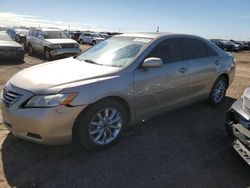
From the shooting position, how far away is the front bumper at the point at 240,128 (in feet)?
11.9

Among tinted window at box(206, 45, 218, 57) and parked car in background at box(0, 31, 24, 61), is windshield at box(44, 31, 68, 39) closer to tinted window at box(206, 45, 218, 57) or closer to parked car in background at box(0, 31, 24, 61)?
parked car in background at box(0, 31, 24, 61)

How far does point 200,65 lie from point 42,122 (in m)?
3.36

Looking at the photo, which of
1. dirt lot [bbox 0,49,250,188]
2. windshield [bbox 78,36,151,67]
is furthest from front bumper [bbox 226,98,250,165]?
windshield [bbox 78,36,151,67]

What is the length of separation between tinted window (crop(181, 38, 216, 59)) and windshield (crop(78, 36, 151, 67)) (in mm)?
1016

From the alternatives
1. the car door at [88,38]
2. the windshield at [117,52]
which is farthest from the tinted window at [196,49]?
the car door at [88,38]

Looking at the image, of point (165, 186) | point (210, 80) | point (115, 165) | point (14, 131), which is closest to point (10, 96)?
point (14, 131)

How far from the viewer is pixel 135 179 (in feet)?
11.4

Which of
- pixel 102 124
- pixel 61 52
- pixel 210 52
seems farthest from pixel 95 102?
pixel 61 52

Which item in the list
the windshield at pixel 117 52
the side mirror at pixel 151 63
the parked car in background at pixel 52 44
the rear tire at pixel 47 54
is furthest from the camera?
the rear tire at pixel 47 54

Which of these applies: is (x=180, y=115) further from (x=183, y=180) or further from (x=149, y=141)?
(x=183, y=180)

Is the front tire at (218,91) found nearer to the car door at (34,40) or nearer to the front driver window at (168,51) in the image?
the front driver window at (168,51)

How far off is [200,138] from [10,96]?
119 inches

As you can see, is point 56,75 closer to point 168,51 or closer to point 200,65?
point 168,51

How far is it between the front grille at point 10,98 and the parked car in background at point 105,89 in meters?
0.01
